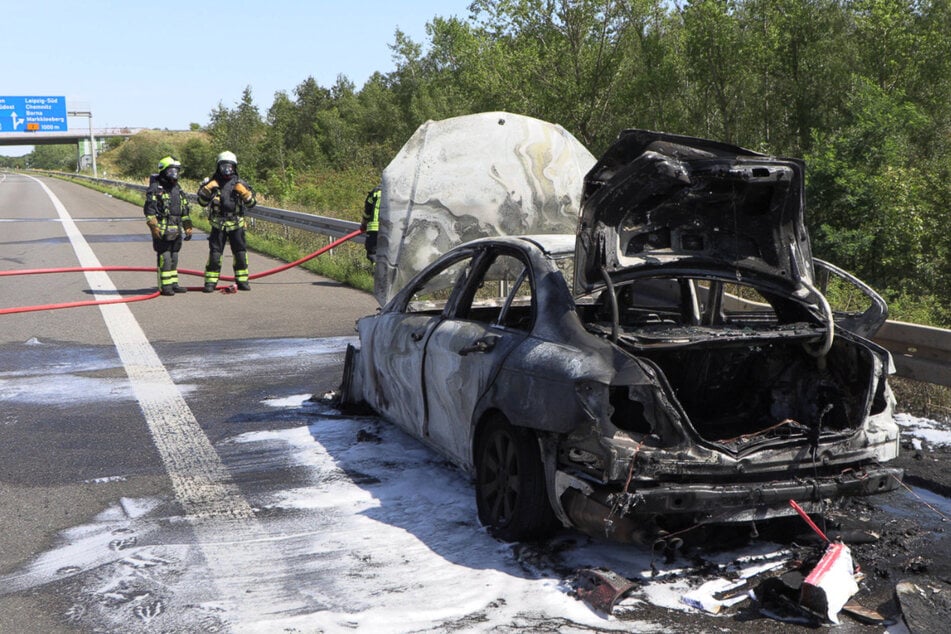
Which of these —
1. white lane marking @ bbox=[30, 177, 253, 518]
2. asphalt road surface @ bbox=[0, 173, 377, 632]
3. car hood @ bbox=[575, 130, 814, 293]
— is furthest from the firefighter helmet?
car hood @ bbox=[575, 130, 814, 293]

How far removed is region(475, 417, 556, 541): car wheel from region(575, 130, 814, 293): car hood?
0.81 metres

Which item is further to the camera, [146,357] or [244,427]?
[146,357]

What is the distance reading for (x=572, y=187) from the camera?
9562 mm

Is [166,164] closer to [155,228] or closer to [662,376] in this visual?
[155,228]

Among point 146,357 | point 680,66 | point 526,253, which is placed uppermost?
point 680,66

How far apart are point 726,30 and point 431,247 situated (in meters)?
23.9

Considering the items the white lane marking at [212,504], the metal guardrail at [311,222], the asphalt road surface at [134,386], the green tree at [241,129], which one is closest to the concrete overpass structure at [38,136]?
the green tree at [241,129]

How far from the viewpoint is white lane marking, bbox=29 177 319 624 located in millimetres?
4090

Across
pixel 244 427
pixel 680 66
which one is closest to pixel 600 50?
pixel 680 66

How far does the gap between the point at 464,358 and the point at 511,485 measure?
32.4 inches

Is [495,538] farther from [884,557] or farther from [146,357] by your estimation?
[146,357]

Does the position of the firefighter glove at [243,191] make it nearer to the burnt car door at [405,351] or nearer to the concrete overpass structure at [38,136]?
the burnt car door at [405,351]

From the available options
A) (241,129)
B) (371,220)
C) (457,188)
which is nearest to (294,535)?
(457,188)

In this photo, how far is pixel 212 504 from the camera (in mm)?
5375
